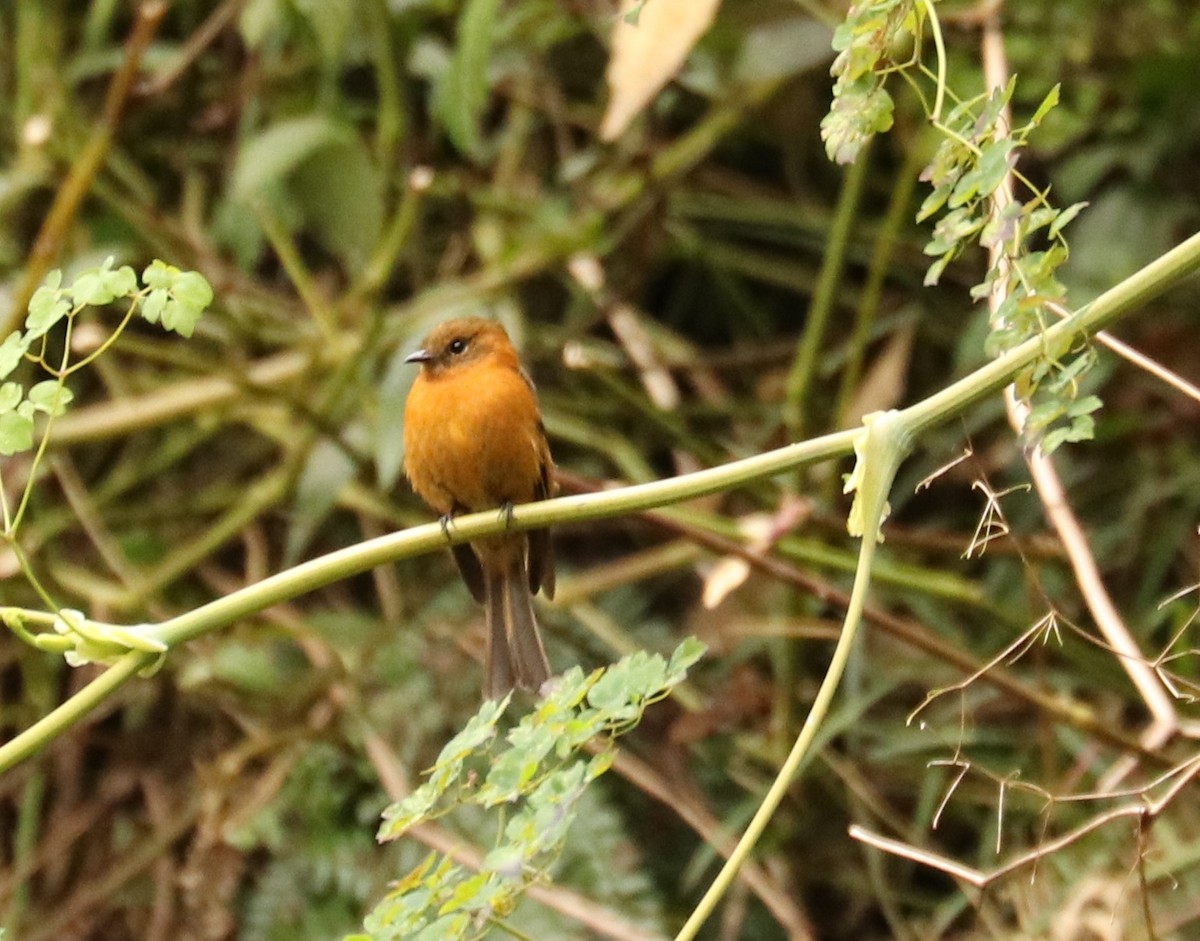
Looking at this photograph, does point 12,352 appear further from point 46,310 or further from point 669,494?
point 669,494

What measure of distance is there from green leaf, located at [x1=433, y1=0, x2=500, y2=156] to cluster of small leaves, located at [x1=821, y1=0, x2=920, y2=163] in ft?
5.42

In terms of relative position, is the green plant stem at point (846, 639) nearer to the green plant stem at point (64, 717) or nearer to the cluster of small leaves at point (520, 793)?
the cluster of small leaves at point (520, 793)

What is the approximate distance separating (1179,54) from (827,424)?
3.82ft

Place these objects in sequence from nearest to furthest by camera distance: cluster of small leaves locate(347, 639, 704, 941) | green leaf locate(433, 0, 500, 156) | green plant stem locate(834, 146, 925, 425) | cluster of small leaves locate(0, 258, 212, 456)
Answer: cluster of small leaves locate(347, 639, 704, 941)
cluster of small leaves locate(0, 258, 212, 456)
green leaf locate(433, 0, 500, 156)
green plant stem locate(834, 146, 925, 425)

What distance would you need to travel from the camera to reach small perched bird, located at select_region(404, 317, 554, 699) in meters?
3.12

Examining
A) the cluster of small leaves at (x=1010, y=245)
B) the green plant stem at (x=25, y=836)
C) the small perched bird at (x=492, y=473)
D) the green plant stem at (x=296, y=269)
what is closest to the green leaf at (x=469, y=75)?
the small perched bird at (x=492, y=473)

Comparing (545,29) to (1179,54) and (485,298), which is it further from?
(1179,54)

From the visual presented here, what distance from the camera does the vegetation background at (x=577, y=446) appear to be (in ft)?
12.3

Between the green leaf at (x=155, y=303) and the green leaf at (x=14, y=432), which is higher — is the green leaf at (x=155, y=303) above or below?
above

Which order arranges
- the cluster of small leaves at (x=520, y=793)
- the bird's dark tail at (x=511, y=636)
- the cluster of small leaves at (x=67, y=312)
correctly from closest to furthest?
the cluster of small leaves at (x=520, y=793)
the cluster of small leaves at (x=67, y=312)
the bird's dark tail at (x=511, y=636)

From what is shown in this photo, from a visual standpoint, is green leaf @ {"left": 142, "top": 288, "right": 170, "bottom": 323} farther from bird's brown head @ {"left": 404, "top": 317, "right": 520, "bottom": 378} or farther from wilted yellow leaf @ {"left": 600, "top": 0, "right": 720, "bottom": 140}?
bird's brown head @ {"left": 404, "top": 317, "right": 520, "bottom": 378}

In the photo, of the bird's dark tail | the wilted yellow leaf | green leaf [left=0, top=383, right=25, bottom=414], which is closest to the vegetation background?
the bird's dark tail

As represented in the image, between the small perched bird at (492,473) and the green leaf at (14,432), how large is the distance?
1.41 metres

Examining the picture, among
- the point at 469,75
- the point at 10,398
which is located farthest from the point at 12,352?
the point at 469,75
